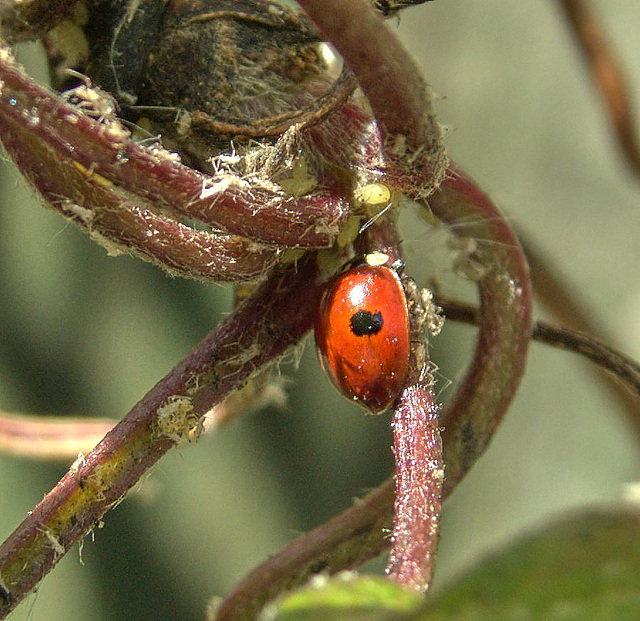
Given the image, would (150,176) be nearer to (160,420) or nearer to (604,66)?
(160,420)

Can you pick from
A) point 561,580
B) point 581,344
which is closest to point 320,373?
point 581,344

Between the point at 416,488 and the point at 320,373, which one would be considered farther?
the point at 320,373

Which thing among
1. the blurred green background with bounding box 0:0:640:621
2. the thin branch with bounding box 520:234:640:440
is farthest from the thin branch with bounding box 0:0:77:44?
the blurred green background with bounding box 0:0:640:621

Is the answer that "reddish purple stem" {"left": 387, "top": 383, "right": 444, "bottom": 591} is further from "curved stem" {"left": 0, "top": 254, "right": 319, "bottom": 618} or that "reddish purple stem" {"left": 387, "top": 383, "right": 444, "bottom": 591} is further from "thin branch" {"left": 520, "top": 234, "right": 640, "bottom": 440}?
"thin branch" {"left": 520, "top": 234, "right": 640, "bottom": 440}

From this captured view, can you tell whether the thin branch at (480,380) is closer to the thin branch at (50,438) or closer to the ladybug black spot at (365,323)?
the ladybug black spot at (365,323)

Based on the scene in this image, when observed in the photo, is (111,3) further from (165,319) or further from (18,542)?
(165,319)

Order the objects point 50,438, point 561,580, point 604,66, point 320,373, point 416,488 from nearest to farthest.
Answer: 1. point 561,580
2. point 416,488
3. point 50,438
4. point 604,66
5. point 320,373

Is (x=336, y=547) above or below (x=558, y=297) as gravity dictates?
above

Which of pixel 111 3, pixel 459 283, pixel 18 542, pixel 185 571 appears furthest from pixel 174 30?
pixel 185 571
